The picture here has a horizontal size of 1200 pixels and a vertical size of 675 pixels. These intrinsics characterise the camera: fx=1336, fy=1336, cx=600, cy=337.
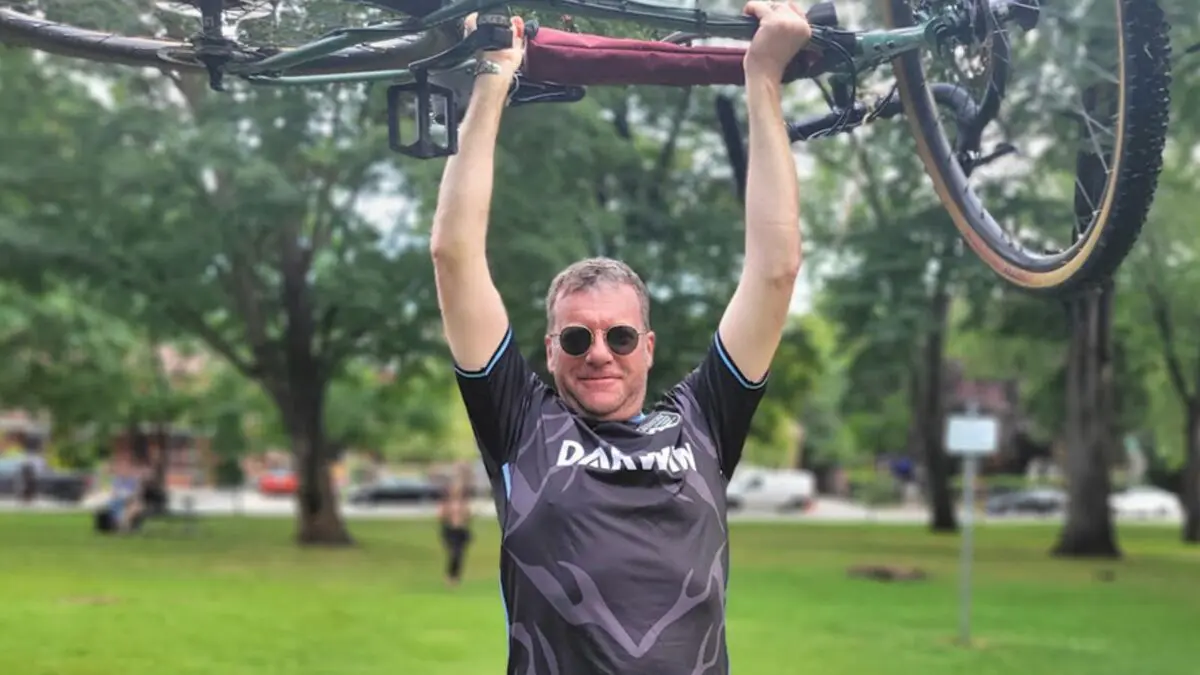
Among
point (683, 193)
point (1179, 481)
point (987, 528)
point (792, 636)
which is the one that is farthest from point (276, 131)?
point (1179, 481)

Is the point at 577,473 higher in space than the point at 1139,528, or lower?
higher

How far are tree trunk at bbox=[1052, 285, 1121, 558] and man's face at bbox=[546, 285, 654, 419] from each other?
25.0 metres

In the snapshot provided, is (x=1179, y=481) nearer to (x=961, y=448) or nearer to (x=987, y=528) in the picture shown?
(x=987, y=528)

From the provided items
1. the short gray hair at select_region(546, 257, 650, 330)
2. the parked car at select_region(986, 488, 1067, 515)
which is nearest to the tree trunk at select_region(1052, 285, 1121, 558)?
the short gray hair at select_region(546, 257, 650, 330)

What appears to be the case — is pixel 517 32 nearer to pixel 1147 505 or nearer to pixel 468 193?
pixel 468 193

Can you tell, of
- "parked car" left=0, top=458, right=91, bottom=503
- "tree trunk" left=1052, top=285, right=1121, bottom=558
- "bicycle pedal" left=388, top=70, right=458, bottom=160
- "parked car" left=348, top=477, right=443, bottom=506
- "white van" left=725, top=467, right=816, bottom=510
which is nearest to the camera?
"bicycle pedal" left=388, top=70, right=458, bottom=160

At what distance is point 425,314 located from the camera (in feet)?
69.3

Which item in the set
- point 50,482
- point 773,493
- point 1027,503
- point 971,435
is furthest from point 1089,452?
point 50,482

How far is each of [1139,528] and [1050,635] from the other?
1238 inches

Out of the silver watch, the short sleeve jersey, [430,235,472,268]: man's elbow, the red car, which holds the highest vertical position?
the silver watch

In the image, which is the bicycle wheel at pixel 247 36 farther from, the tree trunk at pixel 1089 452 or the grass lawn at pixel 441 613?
the tree trunk at pixel 1089 452

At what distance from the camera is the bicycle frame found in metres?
3.19

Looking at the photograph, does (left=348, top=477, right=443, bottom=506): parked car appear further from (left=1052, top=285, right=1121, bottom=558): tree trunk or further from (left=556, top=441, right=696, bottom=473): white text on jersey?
(left=556, top=441, right=696, bottom=473): white text on jersey

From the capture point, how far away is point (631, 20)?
10.9 ft
